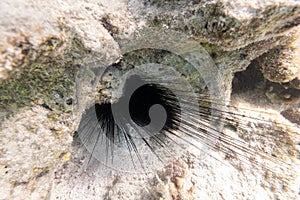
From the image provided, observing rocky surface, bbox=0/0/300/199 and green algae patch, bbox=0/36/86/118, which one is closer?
rocky surface, bbox=0/0/300/199

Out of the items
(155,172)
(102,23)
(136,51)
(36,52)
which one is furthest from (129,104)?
Result: (36,52)

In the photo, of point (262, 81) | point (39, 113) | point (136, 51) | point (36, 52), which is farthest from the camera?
point (262, 81)

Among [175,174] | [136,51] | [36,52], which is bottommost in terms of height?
[175,174]

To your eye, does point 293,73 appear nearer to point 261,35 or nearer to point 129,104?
point 261,35

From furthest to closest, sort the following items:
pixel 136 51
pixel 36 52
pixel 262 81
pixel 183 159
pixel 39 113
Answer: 1. pixel 262 81
2. pixel 183 159
3. pixel 136 51
4. pixel 39 113
5. pixel 36 52

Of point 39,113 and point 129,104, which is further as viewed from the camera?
point 129,104

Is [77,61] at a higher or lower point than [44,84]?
higher

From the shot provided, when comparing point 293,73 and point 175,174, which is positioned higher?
point 293,73

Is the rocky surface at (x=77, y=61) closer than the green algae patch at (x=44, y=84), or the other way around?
the rocky surface at (x=77, y=61)
